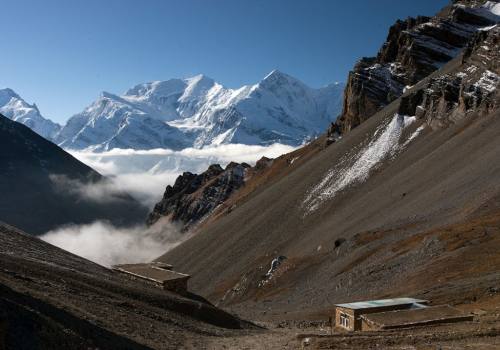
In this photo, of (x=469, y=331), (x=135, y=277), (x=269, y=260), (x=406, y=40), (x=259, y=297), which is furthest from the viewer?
(x=406, y=40)

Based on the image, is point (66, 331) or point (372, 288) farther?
point (372, 288)

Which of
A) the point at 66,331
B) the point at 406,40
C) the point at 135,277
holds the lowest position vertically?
the point at 66,331

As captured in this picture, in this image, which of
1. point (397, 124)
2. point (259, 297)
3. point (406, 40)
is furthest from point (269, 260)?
point (406, 40)

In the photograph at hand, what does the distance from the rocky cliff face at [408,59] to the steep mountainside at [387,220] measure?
615 inches

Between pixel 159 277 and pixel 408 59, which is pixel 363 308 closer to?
pixel 159 277

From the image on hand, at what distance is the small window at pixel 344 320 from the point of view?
33.2 metres

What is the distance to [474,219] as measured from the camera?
5069 cm

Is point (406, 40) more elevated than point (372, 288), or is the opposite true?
point (406, 40)

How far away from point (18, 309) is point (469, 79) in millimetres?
98690

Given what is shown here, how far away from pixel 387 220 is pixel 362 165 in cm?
3308

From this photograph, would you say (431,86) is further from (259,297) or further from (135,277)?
(135,277)

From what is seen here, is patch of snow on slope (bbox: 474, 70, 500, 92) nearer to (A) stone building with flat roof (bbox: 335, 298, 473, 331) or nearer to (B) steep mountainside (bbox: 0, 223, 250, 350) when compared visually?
(A) stone building with flat roof (bbox: 335, 298, 473, 331)

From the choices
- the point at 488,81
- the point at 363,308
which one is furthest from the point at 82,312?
the point at 488,81

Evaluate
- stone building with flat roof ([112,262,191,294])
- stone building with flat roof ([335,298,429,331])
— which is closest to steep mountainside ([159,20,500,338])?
stone building with flat roof ([335,298,429,331])
